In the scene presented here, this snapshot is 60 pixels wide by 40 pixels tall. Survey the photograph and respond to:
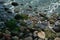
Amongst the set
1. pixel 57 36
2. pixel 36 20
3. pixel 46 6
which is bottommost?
pixel 57 36

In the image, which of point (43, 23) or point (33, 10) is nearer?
point (43, 23)

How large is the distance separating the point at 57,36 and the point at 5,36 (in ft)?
2.65

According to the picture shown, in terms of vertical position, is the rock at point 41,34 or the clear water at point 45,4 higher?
the clear water at point 45,4

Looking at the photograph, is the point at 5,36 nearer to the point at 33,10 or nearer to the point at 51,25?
the point at 51,25

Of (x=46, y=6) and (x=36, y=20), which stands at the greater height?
(x=46, y=6)

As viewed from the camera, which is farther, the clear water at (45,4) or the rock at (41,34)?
the clear water at (45,4)

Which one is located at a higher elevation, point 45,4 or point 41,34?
point 45,4

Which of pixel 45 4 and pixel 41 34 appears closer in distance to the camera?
pixel 41 34

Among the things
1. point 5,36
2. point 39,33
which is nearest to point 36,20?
point 39,33

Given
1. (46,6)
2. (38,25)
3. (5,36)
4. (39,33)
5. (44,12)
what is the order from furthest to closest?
(46,6) → (44,12) → (38,25) → (39,33) → (5,36)

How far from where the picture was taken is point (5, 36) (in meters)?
2.91

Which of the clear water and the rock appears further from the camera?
the clear water

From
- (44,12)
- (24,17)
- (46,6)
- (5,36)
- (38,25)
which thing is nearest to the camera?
(5,36)

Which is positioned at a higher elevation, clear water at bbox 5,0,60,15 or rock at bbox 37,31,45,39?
clear water at bbox 5,0,60,15
